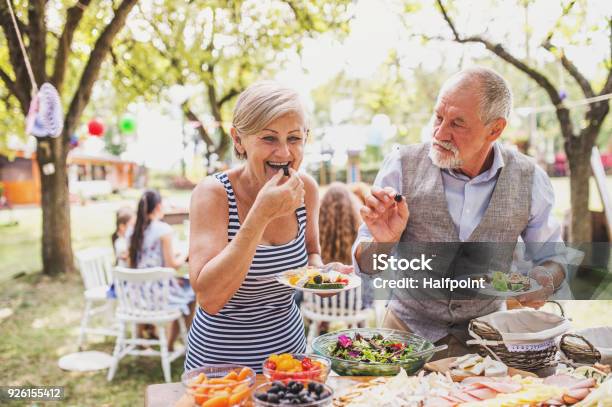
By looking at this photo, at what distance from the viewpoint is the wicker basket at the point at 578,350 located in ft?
5.57

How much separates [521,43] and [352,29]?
1.88 meters

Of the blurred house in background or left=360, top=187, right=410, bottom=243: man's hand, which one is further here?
the blurred house in background

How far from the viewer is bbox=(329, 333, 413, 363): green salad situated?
1.65 m

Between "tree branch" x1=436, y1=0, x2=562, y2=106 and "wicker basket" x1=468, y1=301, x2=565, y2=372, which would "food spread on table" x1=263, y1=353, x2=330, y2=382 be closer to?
"wicker basket" x1=468, y1=301, x2=565, y2=372

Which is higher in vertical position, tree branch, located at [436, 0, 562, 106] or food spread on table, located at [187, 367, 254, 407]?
tree branch, located at [436, 0, 562, 106]

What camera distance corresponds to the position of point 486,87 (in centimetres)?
195

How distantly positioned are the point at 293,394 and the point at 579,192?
592cm

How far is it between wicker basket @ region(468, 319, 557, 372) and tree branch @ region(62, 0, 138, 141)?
4714 millimetres

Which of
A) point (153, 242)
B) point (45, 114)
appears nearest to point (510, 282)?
point (153, 242)

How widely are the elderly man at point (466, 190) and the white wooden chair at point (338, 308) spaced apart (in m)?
2.64

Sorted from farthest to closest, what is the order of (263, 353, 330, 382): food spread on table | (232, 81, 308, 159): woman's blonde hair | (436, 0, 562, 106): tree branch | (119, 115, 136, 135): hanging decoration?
(119, 115, 136, 135): hanging decoration → (436, 0, 562, 106): tree branch → (232, 81, 308, 159): woman's blonde hair → (263, 353, 330, 382): food spread on table

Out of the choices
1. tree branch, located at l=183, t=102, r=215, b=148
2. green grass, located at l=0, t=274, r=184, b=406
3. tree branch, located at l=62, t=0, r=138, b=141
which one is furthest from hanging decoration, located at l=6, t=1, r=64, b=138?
tree branch, located at l=183, t=102, r=215, b=148

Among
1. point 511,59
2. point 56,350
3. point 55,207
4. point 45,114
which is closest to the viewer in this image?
point 45,114

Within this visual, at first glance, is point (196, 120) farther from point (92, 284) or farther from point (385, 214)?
point (385, 214)
